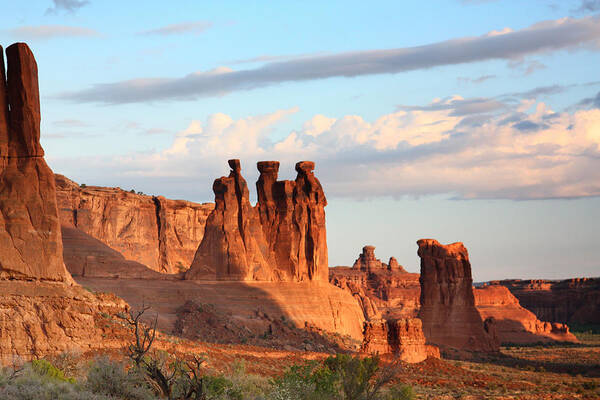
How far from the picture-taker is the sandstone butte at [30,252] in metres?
33.5

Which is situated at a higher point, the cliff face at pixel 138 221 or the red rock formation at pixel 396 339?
the cliff face at pixel 138 221

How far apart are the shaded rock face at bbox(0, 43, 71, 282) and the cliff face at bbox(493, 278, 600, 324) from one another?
13324 centimetres

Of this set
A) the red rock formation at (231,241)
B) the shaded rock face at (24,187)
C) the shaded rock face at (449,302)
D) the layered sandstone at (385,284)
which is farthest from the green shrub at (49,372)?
the layered sandstone at (385,284)

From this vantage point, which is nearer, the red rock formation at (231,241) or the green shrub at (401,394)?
the green shrub at (401,394)

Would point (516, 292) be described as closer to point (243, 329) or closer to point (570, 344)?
point (570, 344)

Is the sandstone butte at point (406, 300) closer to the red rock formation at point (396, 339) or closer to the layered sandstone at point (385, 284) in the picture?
the layered sandstone at point (385, 284)

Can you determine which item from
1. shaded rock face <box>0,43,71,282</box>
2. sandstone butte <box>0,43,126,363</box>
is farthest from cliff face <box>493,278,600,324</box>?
shaded rock face <box>0,43,71,282</box>

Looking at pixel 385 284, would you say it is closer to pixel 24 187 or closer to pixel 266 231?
pixel 266 231

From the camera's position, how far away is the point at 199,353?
4000 cm

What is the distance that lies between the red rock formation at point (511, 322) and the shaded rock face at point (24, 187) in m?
89.0

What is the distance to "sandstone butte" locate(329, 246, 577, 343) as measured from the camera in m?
119

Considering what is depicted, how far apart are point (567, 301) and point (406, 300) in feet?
103

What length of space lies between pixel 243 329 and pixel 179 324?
6202 millimetres

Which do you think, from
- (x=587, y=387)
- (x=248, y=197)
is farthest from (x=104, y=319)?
(x=248, y=197)
